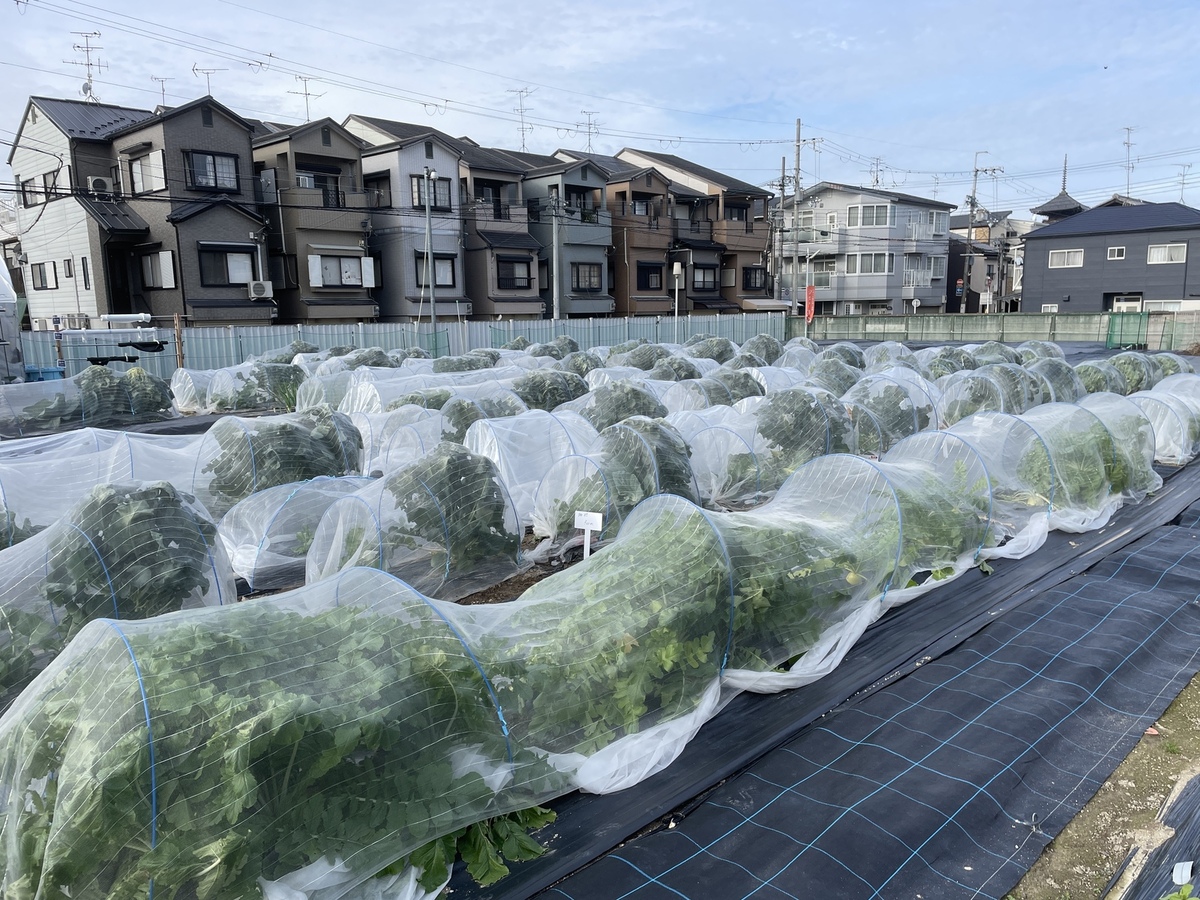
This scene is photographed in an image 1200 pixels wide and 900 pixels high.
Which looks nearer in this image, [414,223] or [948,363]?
[948,363]

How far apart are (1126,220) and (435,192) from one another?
108 ft

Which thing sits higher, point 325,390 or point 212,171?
point 212,171

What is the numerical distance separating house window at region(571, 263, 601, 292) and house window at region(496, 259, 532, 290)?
2.90 meters

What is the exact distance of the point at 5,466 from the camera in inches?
315

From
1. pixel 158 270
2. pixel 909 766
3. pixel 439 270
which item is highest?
pixel 439 270

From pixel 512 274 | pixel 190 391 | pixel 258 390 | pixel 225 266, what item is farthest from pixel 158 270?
pixel 512 274

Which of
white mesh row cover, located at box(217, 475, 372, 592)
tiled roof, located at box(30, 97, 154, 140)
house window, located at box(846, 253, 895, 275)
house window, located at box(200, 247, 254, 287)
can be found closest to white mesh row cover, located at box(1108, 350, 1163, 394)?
white mesh row cover, located at box(217, 475, 372, 592)

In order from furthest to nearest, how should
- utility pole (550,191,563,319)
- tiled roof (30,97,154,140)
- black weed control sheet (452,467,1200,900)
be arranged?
utility pole (550,191,563,319) → tiled roof (30,97,154,140) → black weed control sheet (452,467,1200,900)

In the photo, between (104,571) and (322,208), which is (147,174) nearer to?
(322,208)

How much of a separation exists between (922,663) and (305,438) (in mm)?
7982

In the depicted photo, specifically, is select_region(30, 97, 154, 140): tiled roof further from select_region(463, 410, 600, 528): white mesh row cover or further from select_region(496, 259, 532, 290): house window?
select_region(463, 410, 600, 528): white mesh row cover

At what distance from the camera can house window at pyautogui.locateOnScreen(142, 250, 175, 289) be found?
2697 centimetres

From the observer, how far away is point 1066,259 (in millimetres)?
38344

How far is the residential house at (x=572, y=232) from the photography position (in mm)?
35781
